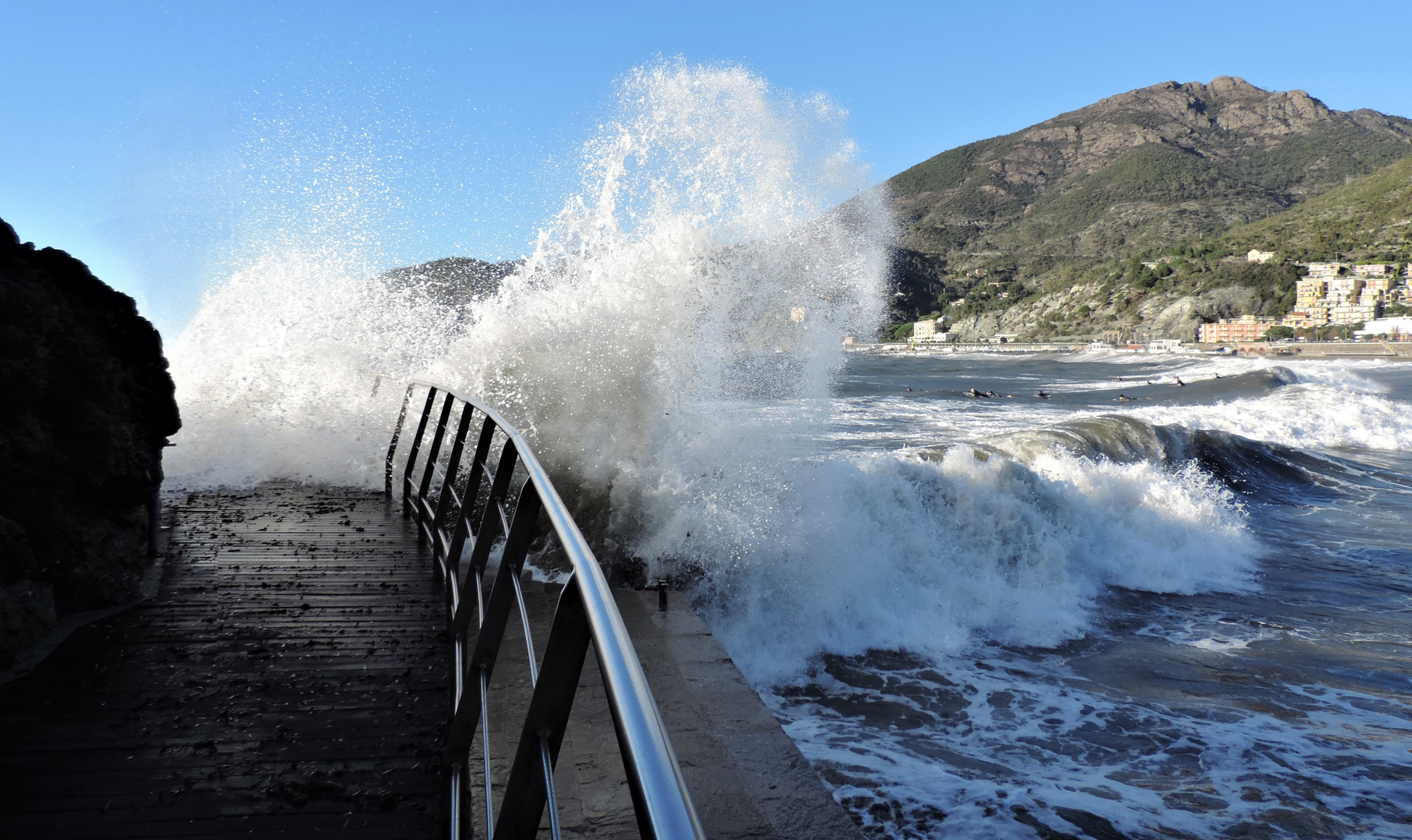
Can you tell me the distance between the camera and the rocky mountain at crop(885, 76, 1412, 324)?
5861 inches

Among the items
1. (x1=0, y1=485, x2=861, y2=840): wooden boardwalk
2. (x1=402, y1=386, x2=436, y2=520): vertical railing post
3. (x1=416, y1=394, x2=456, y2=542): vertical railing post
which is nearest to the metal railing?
(x1=0, y1=485, x2=861, y2=840): wooden boardwalk

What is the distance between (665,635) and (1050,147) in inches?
8819

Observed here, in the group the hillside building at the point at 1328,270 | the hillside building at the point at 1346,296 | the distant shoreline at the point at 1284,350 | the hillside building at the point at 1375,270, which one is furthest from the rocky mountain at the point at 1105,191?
the hillside building at the point at 1375,270

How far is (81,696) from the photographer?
291 centimetres

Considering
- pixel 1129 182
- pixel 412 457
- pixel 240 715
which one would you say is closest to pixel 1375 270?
pixel 1129 182

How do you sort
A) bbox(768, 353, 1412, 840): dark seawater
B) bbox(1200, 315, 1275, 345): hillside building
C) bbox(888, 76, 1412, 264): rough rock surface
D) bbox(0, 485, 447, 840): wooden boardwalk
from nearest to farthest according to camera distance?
bbox(0, 485, 447, 840): wooden boardwalk, bbox(768, 353, 1412, 840): dark seawater, bbox(1200, 315, 1275, 345): hillside building, bbox(888, 76, 1412, 264): rough rock surface

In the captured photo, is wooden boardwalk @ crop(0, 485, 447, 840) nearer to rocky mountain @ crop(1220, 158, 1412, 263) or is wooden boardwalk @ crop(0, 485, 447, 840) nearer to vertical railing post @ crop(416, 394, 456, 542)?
vertical railing post @ crop(416, 394, 456, 542)

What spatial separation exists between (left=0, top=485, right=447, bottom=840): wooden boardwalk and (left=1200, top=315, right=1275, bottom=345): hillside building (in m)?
105

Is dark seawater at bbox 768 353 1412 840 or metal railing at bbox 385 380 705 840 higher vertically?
metal railing at bbox 385 380 705 840

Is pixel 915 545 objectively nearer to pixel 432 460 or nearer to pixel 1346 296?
pixel 432 460

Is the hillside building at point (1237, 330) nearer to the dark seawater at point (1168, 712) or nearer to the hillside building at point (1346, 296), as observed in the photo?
the hillside building at point (1346, 296)

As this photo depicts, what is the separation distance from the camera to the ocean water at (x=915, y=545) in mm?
5137

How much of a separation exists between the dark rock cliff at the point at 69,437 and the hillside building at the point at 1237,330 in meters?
105

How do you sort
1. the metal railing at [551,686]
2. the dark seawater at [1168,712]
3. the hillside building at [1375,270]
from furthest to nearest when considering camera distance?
the hillside building at [1375,270]
the dark seawater at [1168,712]
the metal railing at [551,686]
